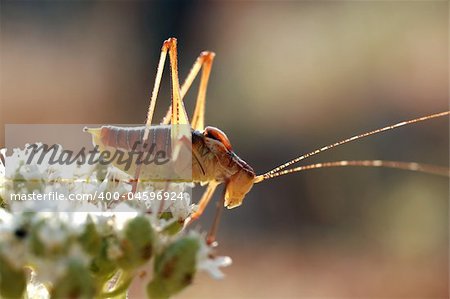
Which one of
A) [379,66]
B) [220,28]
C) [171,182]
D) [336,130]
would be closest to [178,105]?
[171,182]

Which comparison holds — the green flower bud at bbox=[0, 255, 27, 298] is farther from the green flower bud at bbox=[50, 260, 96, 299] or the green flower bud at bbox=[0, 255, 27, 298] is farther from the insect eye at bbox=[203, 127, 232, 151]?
the insect eye at bbox=[203, 127, 232, 151]

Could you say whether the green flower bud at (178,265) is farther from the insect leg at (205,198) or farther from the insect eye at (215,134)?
the insect eye at (215,134)

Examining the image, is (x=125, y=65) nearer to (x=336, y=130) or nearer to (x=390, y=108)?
(x=336, y=130)

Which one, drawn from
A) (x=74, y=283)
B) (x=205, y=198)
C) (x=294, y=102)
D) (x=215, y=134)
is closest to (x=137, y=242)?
(x=74, y=283)

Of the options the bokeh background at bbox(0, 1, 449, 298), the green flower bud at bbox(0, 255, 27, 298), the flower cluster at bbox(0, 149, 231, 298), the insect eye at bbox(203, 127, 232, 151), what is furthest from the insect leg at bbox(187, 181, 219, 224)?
the bokeh background at bbox(0, 1, 449, 298)

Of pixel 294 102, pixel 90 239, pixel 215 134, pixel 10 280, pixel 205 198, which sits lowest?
pixel 10 280

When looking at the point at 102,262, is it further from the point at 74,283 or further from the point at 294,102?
the point at 294,102
